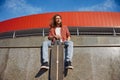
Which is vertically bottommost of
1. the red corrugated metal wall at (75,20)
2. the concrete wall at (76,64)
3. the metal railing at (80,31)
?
the concrete wall at (76,64)

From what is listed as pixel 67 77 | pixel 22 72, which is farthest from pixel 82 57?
pixel 22 72

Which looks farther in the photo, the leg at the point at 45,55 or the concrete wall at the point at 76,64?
the concrete wall at the point at 76,64

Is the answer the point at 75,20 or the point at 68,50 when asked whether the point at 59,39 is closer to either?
the point at 68,50

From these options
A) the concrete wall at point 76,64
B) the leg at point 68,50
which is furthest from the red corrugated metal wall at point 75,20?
the leg at point 68,50

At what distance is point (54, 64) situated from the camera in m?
5.89

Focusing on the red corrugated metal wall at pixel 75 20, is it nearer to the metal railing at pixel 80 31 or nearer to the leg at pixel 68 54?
the metal railing at pixel 80 31

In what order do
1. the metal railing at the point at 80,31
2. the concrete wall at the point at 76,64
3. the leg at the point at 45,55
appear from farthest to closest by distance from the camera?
the metal railing at the point at 80,31
the concrete wall at the point at 76,64
the leg at the point at 45,55

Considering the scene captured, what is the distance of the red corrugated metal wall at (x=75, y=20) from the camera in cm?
1268

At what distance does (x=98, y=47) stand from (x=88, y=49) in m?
0.32

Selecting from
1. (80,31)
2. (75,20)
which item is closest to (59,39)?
(80,31)

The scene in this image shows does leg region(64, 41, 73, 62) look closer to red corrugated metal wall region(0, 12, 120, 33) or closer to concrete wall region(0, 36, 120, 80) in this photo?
concrete wall region(0, 36, 120, 80)

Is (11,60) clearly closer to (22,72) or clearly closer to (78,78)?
(22,72)

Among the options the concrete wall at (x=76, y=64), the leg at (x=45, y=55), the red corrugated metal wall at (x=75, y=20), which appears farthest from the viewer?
the red corrugated metal wall at (x=75, y=20)

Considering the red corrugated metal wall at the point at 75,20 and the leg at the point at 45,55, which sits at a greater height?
the red corrugated metal wall at the point at 75,20
